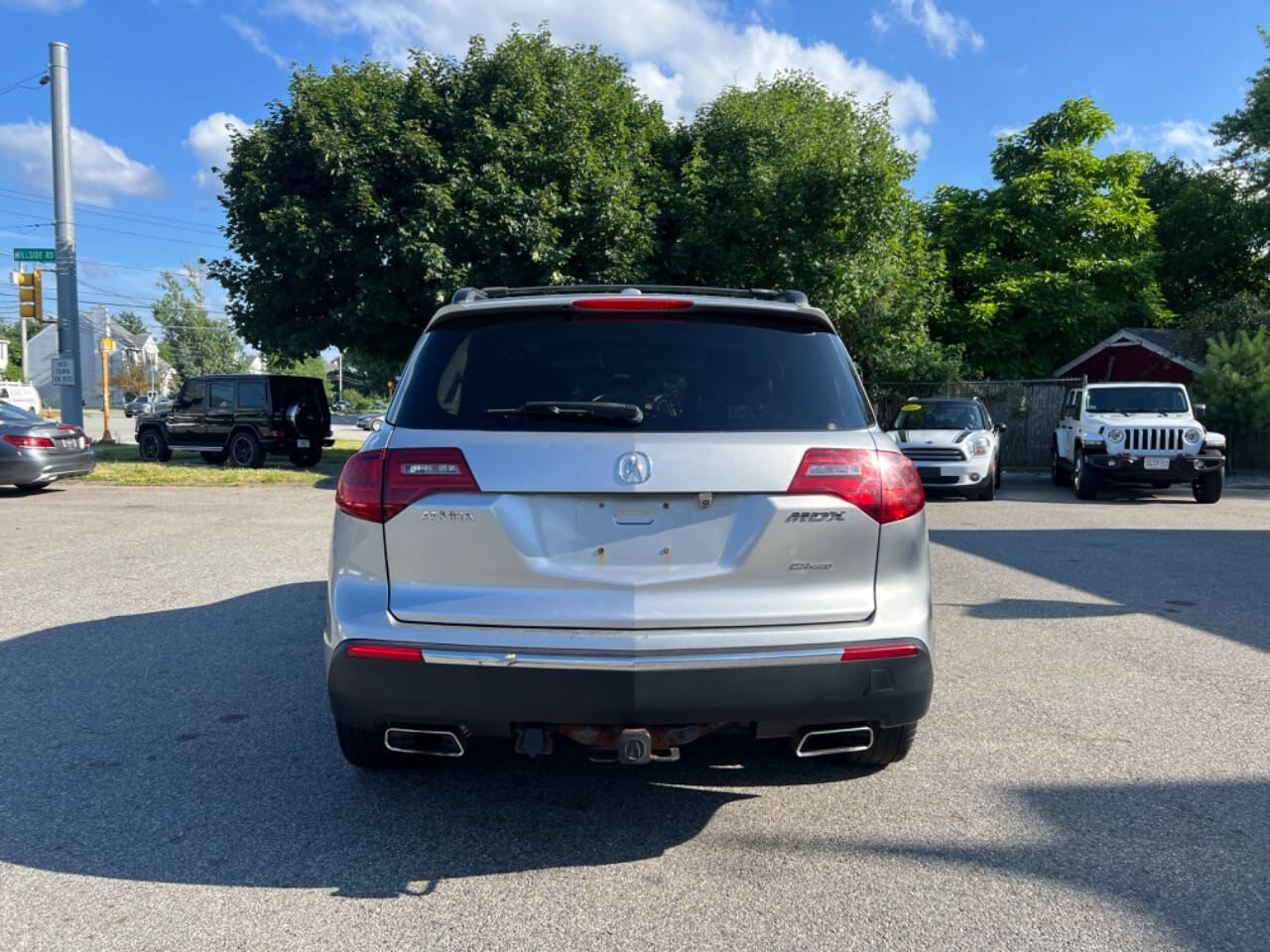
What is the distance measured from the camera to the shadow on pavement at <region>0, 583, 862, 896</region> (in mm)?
3195

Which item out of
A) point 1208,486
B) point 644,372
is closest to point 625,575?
point 644,372

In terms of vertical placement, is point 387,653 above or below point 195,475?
above

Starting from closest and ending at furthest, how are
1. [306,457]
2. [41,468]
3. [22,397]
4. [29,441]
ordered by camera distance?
[29,441] < [41,468] < [306,457] < [22,397]

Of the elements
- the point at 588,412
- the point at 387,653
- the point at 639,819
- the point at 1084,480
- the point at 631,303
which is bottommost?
the point at 639,819

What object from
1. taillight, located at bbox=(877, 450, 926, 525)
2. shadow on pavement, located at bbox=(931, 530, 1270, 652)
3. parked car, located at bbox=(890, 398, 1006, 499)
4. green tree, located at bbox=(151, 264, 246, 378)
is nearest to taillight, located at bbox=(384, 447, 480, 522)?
taillight, located at bbox=(877, 450, 926, 525)

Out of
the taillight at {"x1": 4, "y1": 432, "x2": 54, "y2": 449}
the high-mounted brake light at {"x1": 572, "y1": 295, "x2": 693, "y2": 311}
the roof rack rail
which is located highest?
the roof rack rail

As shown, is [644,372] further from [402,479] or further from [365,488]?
[365,488]

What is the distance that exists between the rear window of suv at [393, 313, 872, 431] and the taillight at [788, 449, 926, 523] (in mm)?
135

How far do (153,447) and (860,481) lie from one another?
22.3 m

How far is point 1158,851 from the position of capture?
10.6 feet

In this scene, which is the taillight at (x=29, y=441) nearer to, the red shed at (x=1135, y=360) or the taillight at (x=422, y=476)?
the taillight at (x=422, y=476)

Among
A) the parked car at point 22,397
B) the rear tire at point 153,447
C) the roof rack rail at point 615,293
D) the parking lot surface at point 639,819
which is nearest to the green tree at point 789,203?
the rear tire at point 153,447

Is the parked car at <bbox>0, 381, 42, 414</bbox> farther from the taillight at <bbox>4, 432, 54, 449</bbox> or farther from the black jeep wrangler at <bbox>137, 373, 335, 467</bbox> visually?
the taillight at <bbox>4, 432, 54, 449</bbox>

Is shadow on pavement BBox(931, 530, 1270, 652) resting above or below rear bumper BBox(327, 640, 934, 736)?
below
